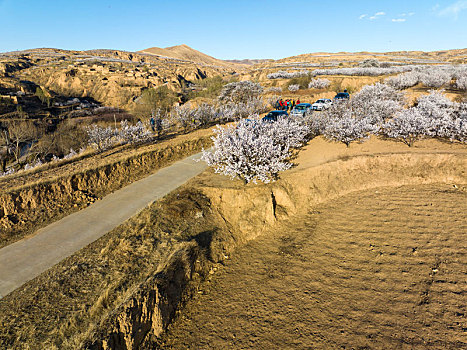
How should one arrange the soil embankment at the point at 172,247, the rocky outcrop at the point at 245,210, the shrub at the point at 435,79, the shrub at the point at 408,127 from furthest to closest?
the shrub at the point at 435,79 < the shrub at the point at 408,127 < the rocky outcrop at the point at 245,210 < the soil embankment at the point at 172,247

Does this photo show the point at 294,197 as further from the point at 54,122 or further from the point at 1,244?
the point at 54,122

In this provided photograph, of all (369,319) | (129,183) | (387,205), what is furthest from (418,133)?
(129,183)

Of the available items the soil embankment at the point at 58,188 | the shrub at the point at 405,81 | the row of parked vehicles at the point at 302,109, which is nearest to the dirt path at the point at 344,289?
the soil embankment at the point at 58,188

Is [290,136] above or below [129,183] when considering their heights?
above

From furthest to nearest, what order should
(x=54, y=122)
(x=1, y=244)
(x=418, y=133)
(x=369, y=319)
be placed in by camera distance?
(x=54, y=122) < (x=418, y=133) < (x=1, y=244) < (x=369, y=319)

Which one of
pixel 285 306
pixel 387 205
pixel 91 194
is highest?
pixel 91 194

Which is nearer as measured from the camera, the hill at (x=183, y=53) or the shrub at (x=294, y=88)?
the shrub at (x=294, y=88)

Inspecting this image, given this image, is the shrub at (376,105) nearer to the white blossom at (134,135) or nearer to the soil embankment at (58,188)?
the white blossom at (134,135)

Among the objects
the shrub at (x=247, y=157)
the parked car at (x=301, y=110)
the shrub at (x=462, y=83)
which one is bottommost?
the shrub at (x=247, y=157)

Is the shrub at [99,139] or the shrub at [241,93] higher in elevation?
the shrub at [241,93]
